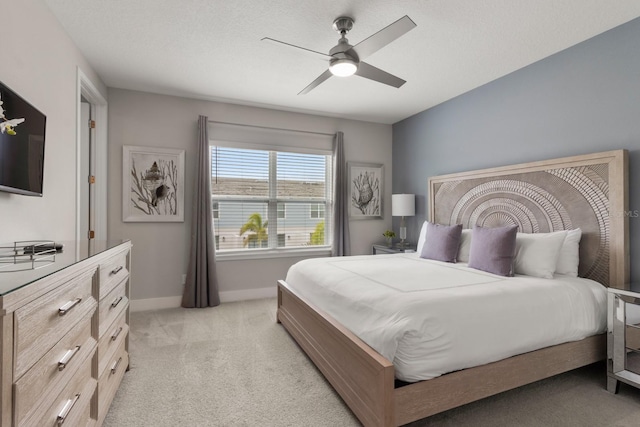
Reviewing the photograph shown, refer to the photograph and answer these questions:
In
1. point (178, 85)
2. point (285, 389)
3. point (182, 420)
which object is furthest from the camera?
point (178, 85)

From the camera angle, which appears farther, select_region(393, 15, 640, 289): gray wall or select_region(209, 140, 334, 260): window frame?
select_region(209, 140, 334, 260): window frame

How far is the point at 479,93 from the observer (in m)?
3.54

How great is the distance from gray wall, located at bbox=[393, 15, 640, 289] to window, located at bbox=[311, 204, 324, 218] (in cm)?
148

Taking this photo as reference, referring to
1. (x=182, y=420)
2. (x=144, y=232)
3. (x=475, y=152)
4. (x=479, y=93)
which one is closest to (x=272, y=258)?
(x=144, y=232)

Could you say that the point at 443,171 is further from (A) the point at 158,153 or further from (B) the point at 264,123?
(A) the point at 158,153

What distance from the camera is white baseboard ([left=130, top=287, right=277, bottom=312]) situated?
366 centimetres

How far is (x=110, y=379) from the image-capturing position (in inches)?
71.8

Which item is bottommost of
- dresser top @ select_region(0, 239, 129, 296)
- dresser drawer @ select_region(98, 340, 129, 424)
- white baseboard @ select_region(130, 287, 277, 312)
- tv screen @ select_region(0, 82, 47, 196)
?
white baseboard @ select_region(130, 287, 277, 312)

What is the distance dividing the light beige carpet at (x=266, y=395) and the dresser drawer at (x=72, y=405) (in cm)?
45

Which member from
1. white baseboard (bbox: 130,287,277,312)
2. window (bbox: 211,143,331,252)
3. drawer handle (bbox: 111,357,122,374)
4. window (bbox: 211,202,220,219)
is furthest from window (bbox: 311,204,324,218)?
drawer handle (bbox: 111,357,122,374)

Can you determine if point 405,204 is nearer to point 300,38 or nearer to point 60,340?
point 300,38

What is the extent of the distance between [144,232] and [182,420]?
2500 mm

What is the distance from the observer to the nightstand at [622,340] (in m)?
1.97

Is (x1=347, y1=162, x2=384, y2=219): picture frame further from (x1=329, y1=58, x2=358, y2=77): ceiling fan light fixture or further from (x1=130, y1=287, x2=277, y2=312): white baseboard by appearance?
(x1=329, y1=58, x2=358, y2=77): ceiling fan light fixture
